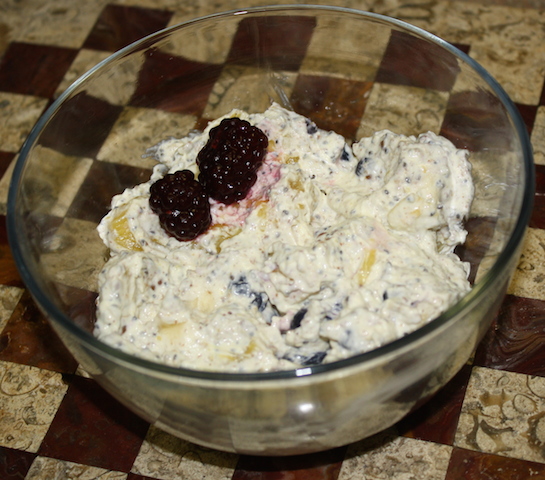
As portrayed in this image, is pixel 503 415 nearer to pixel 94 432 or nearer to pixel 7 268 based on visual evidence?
pixel 94 432

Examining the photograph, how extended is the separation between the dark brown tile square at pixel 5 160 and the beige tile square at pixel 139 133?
33 centimetres

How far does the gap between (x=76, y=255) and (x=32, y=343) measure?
0.69 ft

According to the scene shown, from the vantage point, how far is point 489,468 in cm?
125

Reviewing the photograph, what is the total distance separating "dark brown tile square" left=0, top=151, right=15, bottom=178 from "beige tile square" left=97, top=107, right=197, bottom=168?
0.33 metres

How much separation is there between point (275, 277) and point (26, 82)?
3.39 feet

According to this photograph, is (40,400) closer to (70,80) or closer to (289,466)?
(289,466)

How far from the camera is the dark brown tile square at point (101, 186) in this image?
1.50 meters

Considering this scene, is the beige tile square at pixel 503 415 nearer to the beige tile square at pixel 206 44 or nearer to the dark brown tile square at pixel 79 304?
the dark brown tile square at pixel 79 304

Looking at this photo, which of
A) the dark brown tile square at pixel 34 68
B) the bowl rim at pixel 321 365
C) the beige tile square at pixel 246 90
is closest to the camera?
the bowl rim at pixel 321 365

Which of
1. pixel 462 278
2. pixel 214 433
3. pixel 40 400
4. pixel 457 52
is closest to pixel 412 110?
pixel 457 52

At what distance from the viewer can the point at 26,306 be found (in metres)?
1.54

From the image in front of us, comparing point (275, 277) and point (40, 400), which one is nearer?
point (275, 277)

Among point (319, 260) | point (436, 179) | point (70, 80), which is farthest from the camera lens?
point (70, 80)

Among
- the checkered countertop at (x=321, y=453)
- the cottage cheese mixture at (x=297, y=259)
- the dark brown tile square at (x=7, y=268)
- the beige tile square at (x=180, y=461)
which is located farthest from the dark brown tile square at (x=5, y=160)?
the beige tile square at (x=180, y=461)
